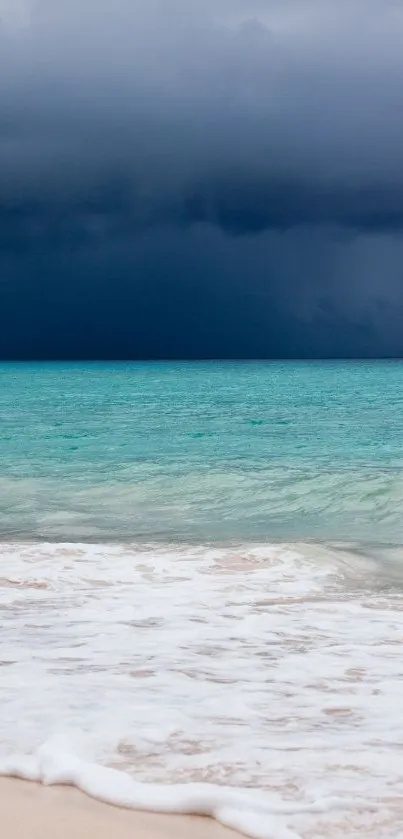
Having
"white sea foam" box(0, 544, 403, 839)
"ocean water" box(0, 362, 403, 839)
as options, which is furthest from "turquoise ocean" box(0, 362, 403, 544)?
"white sea foam" box(0, 544, 403, 839)

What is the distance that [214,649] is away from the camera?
653 cm

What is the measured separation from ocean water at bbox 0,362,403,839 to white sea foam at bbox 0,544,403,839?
0.01 metres

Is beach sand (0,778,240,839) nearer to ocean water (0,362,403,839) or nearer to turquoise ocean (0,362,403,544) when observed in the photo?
ocean water (0,362,403,839)

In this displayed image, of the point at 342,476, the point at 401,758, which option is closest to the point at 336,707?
the point at 401,758

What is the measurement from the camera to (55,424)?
3522 cm

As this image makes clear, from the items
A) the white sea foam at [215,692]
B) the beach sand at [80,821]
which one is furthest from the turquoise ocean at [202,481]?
the beach sand at [80,821]

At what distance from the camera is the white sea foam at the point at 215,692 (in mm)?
4102

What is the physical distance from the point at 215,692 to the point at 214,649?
1.02m

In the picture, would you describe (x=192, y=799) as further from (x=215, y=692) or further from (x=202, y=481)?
(x=202, y=481)

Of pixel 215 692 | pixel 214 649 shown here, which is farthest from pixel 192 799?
pixel 214 649

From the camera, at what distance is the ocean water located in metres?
4.23

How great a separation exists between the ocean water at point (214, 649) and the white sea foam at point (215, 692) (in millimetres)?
14

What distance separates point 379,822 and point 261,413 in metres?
39.6

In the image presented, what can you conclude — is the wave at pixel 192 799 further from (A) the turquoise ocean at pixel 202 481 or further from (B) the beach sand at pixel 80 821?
(A) the turquoise ocean at pixel 202 481
